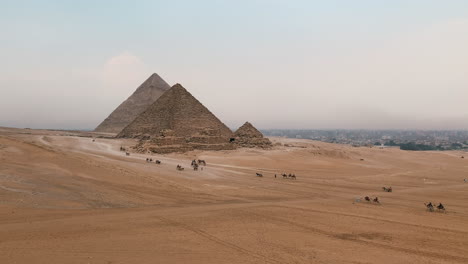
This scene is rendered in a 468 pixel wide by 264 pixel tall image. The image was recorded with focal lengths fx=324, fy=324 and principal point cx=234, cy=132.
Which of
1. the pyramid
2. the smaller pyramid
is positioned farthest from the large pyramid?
the pyramid

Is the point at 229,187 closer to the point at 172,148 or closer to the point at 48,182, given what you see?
the point at 48,182

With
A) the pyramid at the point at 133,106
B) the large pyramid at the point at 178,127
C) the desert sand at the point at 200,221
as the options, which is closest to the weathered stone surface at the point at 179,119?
the large pyramid at the point at 178,127

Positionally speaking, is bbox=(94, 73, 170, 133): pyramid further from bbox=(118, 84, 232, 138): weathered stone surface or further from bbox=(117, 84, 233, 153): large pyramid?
bbox=(118, 84, 232, 138): weathered stone surface

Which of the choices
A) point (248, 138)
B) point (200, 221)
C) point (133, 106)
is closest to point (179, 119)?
point (248, 138)

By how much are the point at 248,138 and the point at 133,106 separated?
49.8 metres

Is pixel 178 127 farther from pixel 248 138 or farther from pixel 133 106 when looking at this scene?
pixel 133 106

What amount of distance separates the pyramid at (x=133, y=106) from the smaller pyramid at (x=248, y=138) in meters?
42.9

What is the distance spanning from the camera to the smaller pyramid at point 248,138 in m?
49.7

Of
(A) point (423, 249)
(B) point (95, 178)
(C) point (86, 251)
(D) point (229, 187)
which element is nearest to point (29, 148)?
(B) point (95, 178)

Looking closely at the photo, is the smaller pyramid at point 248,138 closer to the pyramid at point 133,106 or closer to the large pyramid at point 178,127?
the large pyramid at point 178,127

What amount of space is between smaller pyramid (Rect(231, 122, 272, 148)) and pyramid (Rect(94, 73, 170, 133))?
4288cm

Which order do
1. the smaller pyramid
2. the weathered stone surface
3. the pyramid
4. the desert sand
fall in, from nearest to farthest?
the desert sand → the weathered stone surface → the smaller pyramid → the pyramid

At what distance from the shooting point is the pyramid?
87562 mm

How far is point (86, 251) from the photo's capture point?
7711mm
